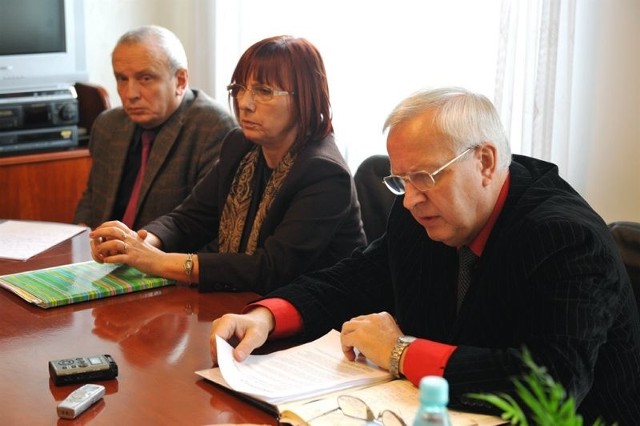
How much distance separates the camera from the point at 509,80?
2963 mm

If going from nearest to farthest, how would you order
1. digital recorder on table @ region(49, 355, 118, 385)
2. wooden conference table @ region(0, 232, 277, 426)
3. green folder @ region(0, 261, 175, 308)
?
wooden conference table @ region(0, 232, 277, 426) < digital recorder on table @ region(49, 355, 118, 385) < green folder @ region(0, 261, 175, 308)

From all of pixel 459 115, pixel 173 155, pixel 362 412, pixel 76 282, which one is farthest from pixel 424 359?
pixel 173 155

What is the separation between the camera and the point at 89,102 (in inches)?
167

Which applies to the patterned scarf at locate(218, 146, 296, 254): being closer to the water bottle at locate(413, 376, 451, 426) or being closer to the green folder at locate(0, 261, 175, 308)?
the green folder at locate(0, 261, 175, 308)

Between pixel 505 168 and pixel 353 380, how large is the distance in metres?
0.47

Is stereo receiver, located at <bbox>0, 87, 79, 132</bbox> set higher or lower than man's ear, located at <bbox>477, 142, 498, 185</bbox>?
lower

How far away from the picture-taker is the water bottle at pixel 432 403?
92 centimetres

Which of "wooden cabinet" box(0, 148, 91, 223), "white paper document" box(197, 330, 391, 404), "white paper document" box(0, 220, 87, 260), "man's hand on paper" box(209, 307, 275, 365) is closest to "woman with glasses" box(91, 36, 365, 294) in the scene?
"white paper document" box(0, 220, 87, 260)

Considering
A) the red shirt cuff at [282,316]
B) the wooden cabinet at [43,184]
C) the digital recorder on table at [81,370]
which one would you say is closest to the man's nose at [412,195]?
the red shirt cuff at [282,316]

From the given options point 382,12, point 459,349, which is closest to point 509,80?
point 382,12

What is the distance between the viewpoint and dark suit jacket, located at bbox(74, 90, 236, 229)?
312 cm

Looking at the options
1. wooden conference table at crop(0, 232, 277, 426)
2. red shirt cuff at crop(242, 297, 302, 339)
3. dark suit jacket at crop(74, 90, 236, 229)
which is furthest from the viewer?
dark suit jacket at crop(74, 90, 236, 229)

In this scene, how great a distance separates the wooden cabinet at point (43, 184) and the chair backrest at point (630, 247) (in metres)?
2.71

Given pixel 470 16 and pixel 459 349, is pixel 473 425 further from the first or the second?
pixel 470 16
